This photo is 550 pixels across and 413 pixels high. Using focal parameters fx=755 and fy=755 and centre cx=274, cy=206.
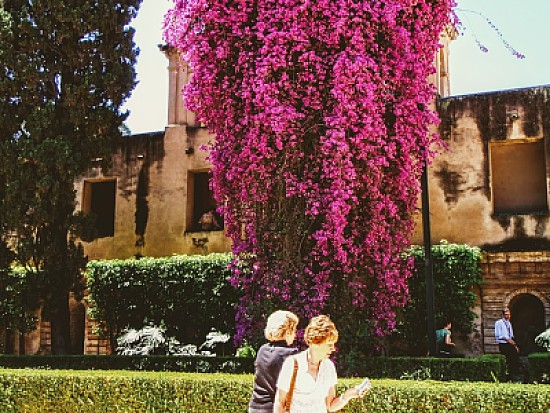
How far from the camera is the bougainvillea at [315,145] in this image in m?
12.6

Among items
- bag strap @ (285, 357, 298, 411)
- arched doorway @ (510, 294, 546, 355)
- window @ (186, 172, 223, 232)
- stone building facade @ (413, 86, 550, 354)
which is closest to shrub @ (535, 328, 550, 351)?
stone building facade @ (413, 86, 550, 354)

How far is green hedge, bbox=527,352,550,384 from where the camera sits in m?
12.8

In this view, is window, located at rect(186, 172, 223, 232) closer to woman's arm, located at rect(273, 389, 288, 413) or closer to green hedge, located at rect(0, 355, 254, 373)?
green hedge, located at rect(0, 355, 254, 373)

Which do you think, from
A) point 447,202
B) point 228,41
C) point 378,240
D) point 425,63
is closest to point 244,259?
point 378,240

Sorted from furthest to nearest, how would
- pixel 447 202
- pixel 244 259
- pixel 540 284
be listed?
pixel 447 202 < pixel 540 284 < pixel 244 259

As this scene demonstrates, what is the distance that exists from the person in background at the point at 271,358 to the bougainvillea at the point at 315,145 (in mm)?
6228

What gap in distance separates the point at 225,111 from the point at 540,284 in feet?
29.7

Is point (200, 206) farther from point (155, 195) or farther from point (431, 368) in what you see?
A: point (431, 368)

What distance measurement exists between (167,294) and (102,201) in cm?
536

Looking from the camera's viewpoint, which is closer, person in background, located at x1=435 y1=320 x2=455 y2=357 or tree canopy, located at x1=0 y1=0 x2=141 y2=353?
person in background, located at x1=435 y1=320 x2=455 y2=357

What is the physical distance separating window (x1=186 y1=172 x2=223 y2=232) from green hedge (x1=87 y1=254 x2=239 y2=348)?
5.72 ft

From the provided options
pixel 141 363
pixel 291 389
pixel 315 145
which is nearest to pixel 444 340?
pixel 315 145

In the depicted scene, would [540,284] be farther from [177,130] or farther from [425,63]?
[177,130]

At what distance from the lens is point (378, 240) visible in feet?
43.0
